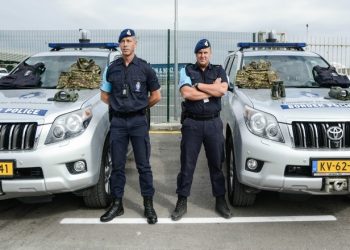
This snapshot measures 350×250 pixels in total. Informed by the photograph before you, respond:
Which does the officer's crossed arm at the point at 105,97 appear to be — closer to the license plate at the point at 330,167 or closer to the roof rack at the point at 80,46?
the license plate at the point at 330,167

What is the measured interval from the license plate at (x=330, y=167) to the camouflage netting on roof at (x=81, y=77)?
268 cm

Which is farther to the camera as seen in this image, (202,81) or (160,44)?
(160,44)

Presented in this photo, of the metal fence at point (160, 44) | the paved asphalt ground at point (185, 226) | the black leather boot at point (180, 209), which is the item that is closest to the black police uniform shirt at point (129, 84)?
the black leather boot at point (180, 209)

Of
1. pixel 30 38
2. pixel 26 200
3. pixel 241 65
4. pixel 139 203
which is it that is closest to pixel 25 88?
pixel 26 200

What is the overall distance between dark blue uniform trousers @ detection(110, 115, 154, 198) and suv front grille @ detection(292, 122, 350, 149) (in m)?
1.45

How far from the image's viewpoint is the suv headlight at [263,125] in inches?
162

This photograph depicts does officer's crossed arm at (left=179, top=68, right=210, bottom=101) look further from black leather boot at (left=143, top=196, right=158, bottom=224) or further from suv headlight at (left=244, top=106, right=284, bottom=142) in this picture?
black leather boot at (left=143, top=196, right=158, bottom=224)

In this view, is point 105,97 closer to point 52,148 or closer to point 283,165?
point 52,148

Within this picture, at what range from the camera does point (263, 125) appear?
419cm

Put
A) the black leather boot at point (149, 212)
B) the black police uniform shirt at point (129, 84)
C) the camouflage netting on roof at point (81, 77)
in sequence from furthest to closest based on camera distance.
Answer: the camouflage netting on roof at point (81, 77) → the black leather boot at point (149, 212) → the black police uniform shirt at point (129, 84)

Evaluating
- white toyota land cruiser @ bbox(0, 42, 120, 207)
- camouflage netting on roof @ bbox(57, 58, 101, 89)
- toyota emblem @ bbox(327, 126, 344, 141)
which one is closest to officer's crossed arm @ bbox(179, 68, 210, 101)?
white toyota land cruiser @ bbox(0, 42, 120, 207)

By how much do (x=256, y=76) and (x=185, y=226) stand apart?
2071 millimetres

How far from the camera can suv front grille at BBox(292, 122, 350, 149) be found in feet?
13.2

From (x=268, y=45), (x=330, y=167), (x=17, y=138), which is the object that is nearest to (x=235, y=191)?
(x=330, y=167)
